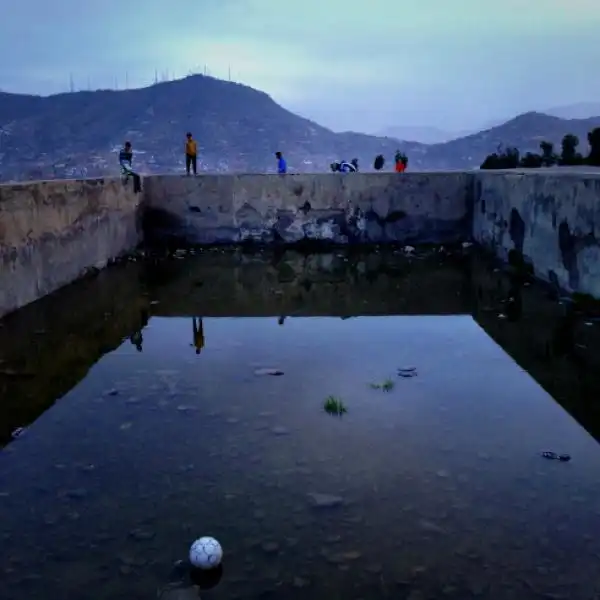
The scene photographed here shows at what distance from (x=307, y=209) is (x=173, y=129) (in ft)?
192

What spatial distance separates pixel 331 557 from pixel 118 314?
545 centimetres

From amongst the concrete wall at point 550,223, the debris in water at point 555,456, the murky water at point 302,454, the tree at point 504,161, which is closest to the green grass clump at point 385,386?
the murky water at point 302,454

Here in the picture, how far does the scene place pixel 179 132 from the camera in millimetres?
67500

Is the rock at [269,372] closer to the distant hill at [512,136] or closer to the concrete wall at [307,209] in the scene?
the concrete wall at [307,209]

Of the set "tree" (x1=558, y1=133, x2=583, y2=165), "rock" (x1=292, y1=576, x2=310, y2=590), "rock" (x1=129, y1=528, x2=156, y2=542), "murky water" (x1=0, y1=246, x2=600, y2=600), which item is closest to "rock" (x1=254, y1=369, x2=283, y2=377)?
"murky water" (x1=0, y1=246, x2=600, y2=600)

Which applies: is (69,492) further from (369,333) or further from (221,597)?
(369,333)

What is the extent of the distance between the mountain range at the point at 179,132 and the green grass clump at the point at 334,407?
152ft

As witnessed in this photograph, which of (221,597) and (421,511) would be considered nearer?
(221,597)

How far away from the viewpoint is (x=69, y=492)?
363cm

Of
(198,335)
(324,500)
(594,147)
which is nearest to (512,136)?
(594,147)

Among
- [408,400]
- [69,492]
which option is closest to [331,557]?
[69,492]

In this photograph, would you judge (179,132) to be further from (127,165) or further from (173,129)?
(127,165)

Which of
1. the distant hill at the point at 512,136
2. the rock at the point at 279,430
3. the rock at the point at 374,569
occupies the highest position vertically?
the distant hill at the point at 512,136

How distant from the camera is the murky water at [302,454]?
2.93 m
